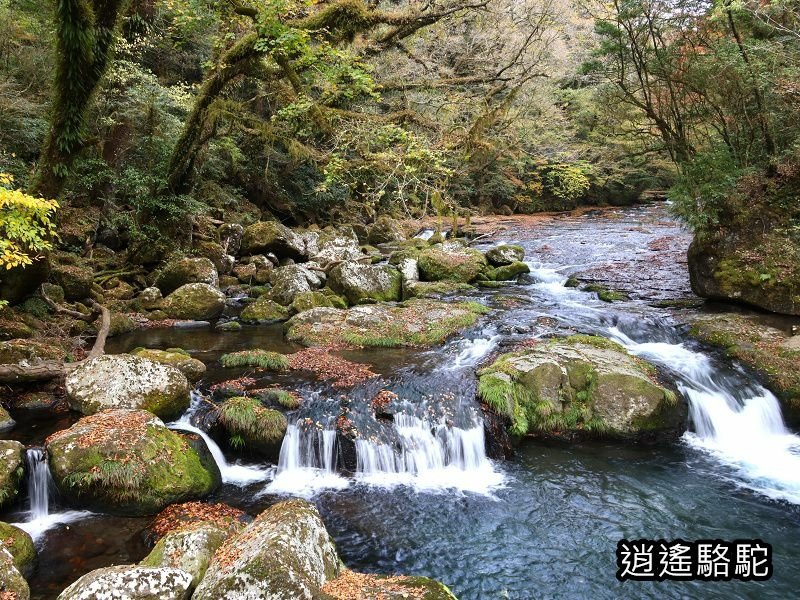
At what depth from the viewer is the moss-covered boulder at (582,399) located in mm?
7609

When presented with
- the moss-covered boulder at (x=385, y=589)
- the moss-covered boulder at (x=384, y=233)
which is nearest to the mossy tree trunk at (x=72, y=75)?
the moss-covered boulder at (x=385, y=589)

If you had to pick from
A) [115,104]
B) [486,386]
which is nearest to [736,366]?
[486,386]

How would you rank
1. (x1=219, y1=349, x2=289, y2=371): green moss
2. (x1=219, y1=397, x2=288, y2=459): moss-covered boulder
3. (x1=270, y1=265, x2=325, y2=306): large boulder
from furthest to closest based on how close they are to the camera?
(x1=270, y1=265, x2=325, y2=306): large boulder
(x1=219, y1=349, x2=289, y2=371): green moss
(x1=219, y1=397, x2=288, y2=459): moss-covered boulder

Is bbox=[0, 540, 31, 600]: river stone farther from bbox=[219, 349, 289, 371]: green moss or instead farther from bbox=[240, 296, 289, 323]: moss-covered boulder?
bbox=[240, 296, 289, 323]: moss-covered boulder

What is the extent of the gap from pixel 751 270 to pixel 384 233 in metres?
15.6

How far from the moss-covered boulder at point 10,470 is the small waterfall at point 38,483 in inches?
4.4

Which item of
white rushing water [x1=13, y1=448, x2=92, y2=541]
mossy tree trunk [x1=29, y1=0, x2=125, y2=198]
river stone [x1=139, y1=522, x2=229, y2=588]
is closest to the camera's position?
river stone [x1=139, y1=522, x2=229, y2=588]

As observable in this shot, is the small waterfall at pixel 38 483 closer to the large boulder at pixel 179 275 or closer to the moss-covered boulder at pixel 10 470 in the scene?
the moss-covered boulder at pixel 10 470

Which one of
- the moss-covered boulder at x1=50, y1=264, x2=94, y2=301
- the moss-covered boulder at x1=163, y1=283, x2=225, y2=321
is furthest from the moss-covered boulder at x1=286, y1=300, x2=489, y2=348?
the moss-covered boulder at x1=50, y1=264, x2=94, y2=301

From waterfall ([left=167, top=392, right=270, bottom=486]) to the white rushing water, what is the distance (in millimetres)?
1640

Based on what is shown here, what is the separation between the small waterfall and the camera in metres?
5.46

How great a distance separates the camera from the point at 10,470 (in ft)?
17.6

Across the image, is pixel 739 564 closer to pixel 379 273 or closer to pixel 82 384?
pixel 82 384

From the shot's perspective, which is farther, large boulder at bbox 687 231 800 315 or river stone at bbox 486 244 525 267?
river stone at bbox 486 244 525 267
